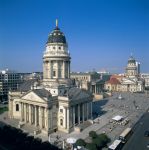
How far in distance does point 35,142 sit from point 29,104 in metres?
16.3

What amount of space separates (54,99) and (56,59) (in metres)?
15.0

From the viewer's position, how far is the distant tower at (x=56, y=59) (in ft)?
216

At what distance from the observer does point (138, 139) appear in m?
49.9

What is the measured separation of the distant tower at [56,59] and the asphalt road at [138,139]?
24001 mm

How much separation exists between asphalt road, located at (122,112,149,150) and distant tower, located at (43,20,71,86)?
24.0 m

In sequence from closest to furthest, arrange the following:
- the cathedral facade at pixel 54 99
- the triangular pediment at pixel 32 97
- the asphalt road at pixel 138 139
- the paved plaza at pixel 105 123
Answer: the asphalt road at pixel 138 139
the paved plaza at pixel 105 123
the triangular pediment at pixel 32 97
the cathedral facade at pixel 54 99

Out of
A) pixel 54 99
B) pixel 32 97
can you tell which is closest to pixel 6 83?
pixel 32 97

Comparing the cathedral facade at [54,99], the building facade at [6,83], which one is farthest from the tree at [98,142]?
the building facade at [6,83]

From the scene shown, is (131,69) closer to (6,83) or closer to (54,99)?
(6,83)

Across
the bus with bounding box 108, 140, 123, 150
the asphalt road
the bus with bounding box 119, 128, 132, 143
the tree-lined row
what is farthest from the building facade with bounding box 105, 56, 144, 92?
the tree-lined row

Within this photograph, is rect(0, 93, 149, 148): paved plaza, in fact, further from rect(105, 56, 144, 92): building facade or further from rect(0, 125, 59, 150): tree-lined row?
rect(105, 56, 144, 92): building facade

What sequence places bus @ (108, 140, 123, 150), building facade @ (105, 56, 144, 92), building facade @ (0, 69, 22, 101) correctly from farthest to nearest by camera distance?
building facade @ (105, 56, 144, 92) → building facade @ (0, 69, 22, 101) → bus @ (108, 140, 123, 150)

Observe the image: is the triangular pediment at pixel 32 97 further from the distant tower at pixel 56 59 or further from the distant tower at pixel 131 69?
the distant tower at pixel 131 69

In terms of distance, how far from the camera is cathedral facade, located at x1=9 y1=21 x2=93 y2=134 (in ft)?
179
